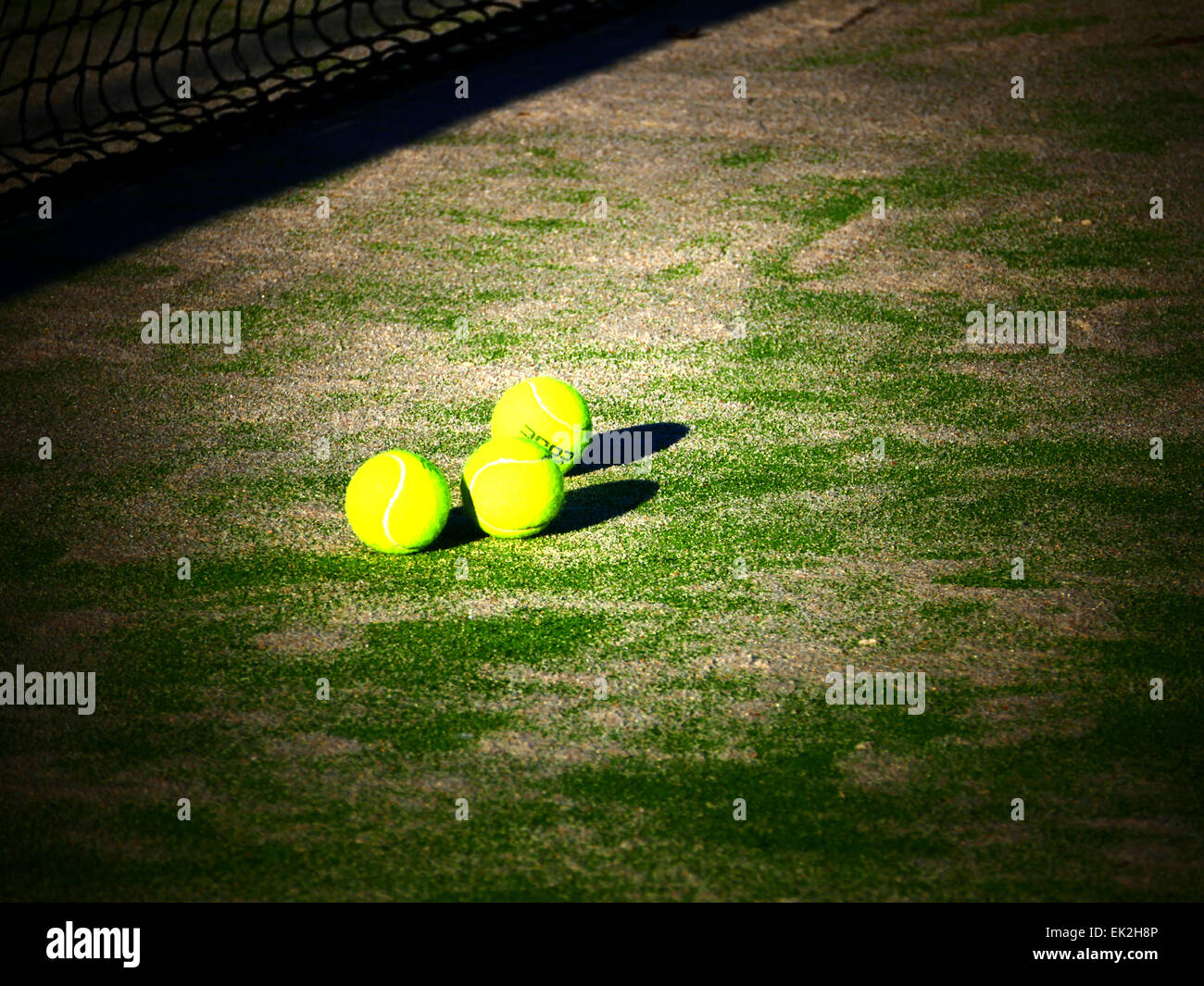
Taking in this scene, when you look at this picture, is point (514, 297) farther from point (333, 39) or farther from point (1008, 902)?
point (333, 39)

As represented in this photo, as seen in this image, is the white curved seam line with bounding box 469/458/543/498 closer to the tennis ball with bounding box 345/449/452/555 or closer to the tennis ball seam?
the tennis ball with bounding box 345/449/452/555

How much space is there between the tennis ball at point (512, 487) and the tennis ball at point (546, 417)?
0.28 m

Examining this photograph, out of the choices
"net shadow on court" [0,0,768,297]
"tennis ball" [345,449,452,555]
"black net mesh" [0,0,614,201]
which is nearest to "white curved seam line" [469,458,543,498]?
"tennis ball" [345,449,452,555]

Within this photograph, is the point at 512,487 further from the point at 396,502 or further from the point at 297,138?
the point at 297,138

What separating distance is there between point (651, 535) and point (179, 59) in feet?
22.6

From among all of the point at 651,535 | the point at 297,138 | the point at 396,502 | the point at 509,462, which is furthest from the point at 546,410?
the point at 297,138

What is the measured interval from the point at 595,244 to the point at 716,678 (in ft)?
11.3

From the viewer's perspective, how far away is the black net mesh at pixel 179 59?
7.87 m

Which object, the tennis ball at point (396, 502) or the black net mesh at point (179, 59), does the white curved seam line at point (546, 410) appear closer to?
the tennis ball at point (396, 502)

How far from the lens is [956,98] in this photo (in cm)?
799

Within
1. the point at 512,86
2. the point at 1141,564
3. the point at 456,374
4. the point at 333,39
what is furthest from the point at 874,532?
the point at 333,39

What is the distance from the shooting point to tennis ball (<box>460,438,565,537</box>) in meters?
4.05

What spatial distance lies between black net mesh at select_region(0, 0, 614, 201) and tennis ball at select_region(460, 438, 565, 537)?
4.67m
